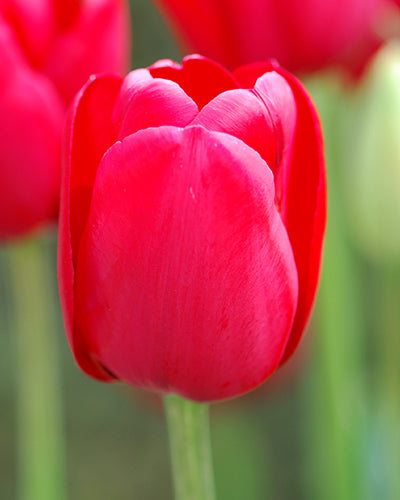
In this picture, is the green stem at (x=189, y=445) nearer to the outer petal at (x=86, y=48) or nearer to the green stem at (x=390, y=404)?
the outer petal at (x=86, y=48)

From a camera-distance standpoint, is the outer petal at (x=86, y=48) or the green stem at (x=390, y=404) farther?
the green stem at (x=390, y=404)

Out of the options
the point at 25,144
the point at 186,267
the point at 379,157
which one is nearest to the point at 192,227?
the point at 186,267

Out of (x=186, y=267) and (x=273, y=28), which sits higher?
(x=273, y=28)

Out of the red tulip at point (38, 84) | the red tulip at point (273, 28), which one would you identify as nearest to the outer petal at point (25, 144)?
the red tulip at point (38, 84)

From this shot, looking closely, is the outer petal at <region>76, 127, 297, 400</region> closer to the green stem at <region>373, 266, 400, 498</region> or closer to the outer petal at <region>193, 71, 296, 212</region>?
the outer petal at <region>193, 71, 296, 212</region>

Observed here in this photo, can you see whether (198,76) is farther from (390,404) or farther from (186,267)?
(390,404)

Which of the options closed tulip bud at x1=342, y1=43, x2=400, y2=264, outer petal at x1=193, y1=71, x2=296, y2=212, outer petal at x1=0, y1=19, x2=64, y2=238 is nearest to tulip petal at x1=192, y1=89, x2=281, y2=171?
outer petal at x1=193, y1=71, x2=296, y2=212
